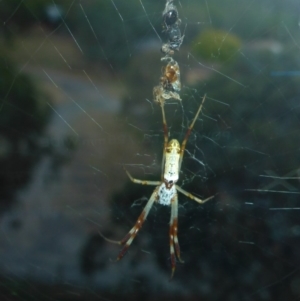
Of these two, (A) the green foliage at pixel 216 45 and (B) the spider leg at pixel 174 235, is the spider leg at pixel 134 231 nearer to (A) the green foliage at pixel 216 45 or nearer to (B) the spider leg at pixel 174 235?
(B) the spider leg at pixel 174 235

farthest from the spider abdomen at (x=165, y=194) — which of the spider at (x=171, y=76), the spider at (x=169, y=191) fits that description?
the spider at (x=171, y=76)

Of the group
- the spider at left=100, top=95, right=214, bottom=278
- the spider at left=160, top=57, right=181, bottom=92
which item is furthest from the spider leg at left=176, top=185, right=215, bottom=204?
the spider at left=160, top=57, right=181, bottom=92

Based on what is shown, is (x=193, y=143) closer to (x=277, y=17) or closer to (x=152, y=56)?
(x=152, y=56)

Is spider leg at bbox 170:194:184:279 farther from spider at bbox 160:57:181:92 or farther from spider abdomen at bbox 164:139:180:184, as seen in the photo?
spider at bbox 160:57:181:92

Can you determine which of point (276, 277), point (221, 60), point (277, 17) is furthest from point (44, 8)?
point (276, 277)

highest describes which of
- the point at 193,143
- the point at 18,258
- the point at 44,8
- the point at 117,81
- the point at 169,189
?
the point at 44,8

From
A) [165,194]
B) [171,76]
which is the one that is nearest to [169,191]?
[165,194]

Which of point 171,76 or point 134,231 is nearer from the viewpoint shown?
point 171,76

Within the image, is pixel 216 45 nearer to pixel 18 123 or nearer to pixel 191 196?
pixel 191 196
